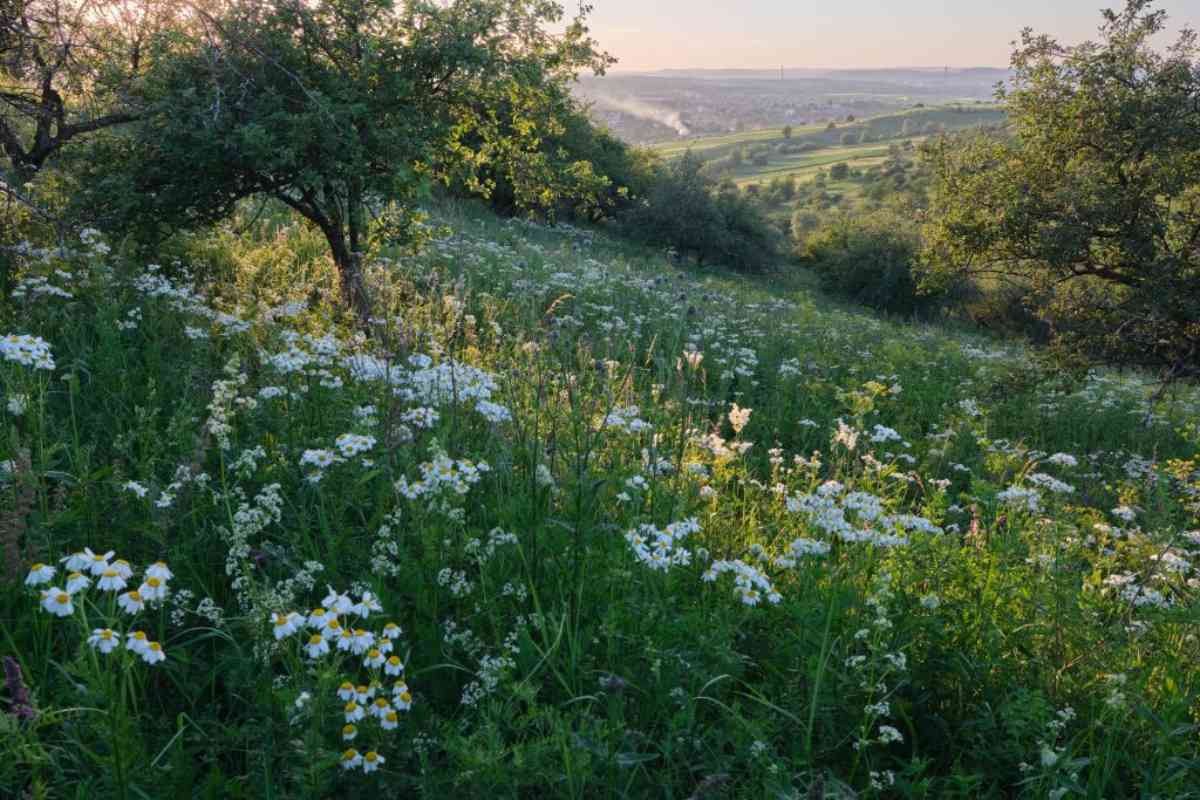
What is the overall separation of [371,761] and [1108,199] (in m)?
11.4

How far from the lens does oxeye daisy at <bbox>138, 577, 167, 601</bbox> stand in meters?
1.98

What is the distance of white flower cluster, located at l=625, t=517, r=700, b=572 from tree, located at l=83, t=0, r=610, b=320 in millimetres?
3329

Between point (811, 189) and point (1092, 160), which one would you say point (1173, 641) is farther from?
point (811, 189)

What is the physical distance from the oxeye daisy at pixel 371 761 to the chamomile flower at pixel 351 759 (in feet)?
0.05

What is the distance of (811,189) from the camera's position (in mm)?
86062

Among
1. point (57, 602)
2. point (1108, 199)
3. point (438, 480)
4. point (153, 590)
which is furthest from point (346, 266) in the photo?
point (1108, 199)

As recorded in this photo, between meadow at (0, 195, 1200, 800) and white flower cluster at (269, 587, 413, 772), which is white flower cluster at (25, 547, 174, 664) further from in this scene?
white flower cluster at (269, 587, 413, 772)

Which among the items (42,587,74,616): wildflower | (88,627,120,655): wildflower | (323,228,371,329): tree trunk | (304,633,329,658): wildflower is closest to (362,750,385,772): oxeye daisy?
(304,633,329,658): wildflower

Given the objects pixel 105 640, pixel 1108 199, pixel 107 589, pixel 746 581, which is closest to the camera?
pixel 105 640

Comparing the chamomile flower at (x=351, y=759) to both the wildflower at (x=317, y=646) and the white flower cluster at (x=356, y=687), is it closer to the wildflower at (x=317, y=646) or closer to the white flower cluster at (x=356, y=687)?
the white flower cluster at (x=356, y=687)

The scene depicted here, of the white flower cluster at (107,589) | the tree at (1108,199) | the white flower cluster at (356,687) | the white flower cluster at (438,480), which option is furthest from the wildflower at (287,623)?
the tree at (1108,199)

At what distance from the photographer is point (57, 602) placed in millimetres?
Result: 1831

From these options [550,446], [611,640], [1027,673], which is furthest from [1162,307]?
[611,640]

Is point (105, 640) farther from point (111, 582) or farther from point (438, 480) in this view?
point (438, 480)
